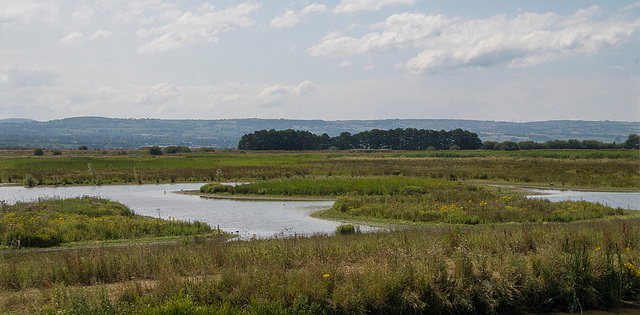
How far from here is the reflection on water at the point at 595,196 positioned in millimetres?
31172

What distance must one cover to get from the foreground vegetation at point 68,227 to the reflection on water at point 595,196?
2429cm

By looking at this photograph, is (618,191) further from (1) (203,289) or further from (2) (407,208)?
(1) (203,289)

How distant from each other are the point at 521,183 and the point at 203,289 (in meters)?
40.6

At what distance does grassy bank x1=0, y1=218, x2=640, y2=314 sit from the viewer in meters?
9.30

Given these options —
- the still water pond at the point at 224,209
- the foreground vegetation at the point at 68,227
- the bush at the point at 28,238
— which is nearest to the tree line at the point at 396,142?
the still water pond at the point at 224,209

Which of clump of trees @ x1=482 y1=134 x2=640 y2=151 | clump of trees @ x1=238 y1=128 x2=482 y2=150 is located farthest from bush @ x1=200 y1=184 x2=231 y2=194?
clump of trees @ x1=482 y1=134 x2=640 y2=151

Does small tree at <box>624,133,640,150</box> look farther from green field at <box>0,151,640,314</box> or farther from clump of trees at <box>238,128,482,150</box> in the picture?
green field at <box>0,151,640,314</box>

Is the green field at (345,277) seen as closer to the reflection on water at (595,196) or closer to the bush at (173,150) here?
the reflection on water at (595,196)

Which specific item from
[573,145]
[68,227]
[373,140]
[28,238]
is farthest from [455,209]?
[373,140]

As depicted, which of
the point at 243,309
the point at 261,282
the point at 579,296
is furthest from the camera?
the point at 579,296

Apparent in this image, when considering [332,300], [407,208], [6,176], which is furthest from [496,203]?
[6,176]

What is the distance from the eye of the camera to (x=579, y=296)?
1103 cm

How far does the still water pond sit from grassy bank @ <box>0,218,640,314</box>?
4.75 meters

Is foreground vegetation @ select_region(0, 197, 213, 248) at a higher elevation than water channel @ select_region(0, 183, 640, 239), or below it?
higher
